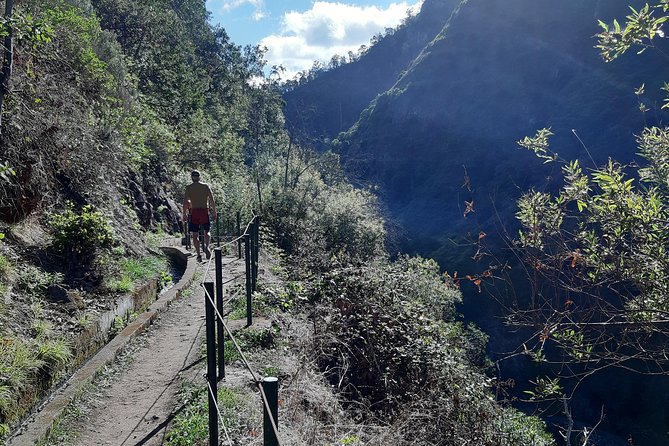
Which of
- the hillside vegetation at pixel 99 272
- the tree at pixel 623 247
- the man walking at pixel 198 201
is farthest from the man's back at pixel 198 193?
the tree at pixel 623 247

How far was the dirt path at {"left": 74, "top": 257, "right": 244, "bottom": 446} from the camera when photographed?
389 cm

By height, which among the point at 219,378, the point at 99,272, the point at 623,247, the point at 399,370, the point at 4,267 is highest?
the point at 623,247

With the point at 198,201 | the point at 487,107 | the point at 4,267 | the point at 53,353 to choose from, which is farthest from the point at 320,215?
the point at 487,107

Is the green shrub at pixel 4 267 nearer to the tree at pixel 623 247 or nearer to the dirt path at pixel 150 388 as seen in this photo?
the dirt path at pixel 150 388

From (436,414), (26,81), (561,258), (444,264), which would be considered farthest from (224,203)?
(444,264)

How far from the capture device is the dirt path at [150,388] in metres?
3.89

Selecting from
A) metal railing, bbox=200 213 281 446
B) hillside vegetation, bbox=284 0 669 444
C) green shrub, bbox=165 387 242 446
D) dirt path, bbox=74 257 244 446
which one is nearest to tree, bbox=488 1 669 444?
metal railing, bbox=200 213 281 446

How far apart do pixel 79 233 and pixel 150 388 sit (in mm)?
2910

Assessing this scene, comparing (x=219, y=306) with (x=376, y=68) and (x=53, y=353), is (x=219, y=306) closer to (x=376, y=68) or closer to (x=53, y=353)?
(x=53, y=353)

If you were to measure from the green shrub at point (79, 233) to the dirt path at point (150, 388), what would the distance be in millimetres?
1504

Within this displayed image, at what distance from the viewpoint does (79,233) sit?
6.46 meters

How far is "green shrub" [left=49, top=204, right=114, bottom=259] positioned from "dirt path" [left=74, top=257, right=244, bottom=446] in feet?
4.93

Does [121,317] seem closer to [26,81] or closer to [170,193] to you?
[26,81]

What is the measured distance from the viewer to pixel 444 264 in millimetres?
48219
